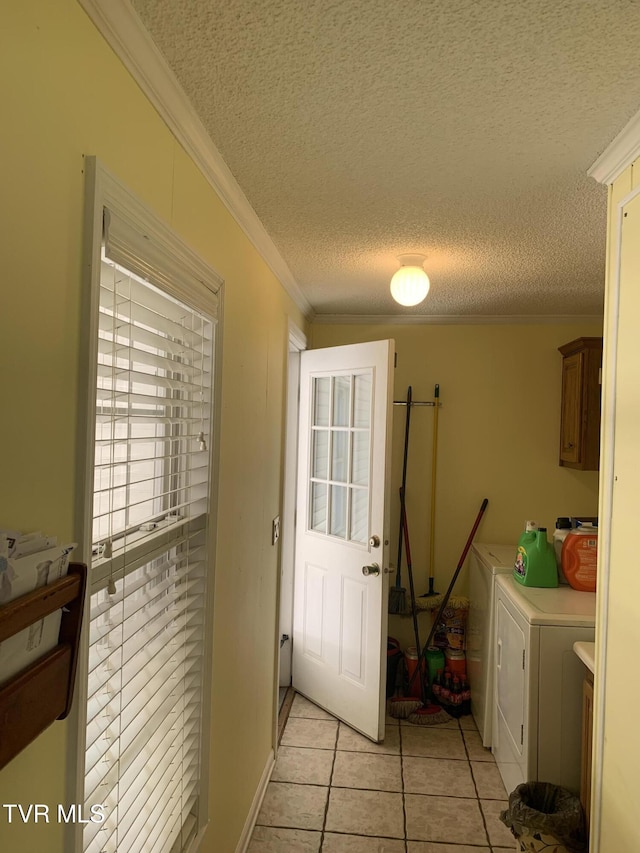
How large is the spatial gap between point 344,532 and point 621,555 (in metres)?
1.88

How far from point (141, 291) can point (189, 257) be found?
0.23 meters

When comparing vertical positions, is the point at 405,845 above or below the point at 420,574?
below

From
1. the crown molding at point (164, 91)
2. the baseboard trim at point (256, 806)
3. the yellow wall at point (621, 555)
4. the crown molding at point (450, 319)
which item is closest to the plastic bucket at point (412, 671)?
the baseboard trim at point (256, 806)

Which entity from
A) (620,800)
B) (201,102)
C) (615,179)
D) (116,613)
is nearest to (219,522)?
(116,613)

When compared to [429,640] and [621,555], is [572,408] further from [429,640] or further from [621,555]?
[621,555]

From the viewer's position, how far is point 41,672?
29.5 inches

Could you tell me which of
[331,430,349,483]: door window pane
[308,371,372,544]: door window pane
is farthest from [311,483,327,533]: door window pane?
[331,430,349,483]: door window pane

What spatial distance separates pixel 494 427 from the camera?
3713 millimetres

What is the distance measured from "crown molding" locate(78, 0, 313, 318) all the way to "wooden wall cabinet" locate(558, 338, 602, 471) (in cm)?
214

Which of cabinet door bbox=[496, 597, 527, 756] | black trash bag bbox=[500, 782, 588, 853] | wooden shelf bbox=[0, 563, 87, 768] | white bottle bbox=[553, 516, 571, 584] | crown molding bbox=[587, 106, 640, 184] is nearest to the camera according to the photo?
wooden shelf bbox=[0, 563, 87, 768]

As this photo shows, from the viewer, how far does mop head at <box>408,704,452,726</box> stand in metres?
3.21

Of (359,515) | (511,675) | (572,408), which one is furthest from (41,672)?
(572,408)

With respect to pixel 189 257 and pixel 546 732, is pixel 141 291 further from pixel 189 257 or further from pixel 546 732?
pixel 546 732

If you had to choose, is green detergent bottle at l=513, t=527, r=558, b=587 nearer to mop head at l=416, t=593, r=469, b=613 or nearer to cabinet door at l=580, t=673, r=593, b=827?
cabinet door at l=580, t=673, r=593, b=827
